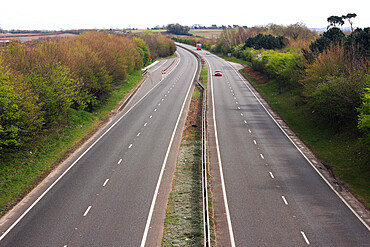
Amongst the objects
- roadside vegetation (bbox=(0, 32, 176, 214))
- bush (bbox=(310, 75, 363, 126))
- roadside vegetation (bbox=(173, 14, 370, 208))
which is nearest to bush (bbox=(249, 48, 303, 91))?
roadside vegetation (bbox=(173, 14, 370, 208))

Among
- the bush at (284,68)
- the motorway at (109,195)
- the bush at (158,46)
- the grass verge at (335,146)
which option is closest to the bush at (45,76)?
the motorway at (109,195)

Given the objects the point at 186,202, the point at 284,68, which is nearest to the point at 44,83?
the point at 186,202

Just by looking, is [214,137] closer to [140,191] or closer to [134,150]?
[134,150]

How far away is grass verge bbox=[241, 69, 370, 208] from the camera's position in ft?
82.1

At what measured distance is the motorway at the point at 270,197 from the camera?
18.0 meters

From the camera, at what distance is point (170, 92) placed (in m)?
62.5

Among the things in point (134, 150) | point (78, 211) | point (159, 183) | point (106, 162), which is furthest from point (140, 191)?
point (134, 150)

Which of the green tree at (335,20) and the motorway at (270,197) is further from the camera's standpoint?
the green tree at (335,20)

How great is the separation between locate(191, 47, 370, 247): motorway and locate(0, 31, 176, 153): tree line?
15.9 meters

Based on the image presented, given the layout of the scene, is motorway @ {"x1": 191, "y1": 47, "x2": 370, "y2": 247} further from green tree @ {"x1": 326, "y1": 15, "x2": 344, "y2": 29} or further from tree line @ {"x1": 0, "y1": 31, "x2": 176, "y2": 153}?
Result: green tree @ {"x1": 326, "y1": 15, "x2": 344, "y2": 29}

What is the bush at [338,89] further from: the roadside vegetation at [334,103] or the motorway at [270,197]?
the motorway at [270,197]

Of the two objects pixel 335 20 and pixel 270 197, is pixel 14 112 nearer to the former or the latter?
pixel 270 197

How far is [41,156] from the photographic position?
98.2ft

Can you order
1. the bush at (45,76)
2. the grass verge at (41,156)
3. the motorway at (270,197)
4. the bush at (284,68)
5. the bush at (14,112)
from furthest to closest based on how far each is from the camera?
the bush at (284,68)
the bush at (45,76)
the bush at (14,112)
the grass verge at (41,156)
the motorway at (270,197)
